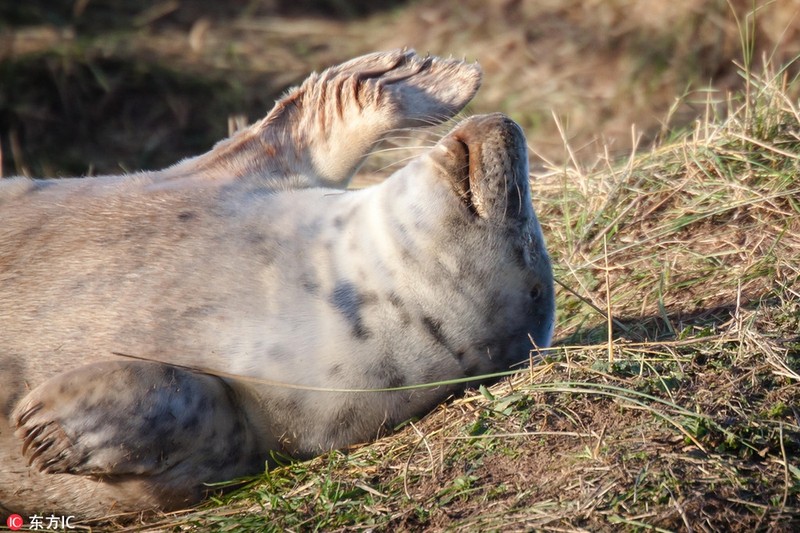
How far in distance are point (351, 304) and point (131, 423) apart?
2.11 feet

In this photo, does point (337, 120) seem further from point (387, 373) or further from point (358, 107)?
point (387, 373)

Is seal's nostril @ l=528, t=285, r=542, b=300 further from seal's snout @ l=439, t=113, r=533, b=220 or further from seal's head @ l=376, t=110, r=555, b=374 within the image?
seal's snout @ l=439, t=113, r=533, b=220

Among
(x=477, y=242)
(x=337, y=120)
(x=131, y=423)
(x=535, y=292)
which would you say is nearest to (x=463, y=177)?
(x=477, y=242)

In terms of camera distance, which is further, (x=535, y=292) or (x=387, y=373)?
(x=535, y=292)

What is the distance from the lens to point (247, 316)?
278 centimetres

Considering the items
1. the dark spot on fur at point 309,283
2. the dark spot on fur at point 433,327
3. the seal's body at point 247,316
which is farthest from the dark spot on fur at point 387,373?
the dark spot on fur at point 309,283

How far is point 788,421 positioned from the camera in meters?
2.54

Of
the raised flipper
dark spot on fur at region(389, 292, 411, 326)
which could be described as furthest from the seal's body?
the raised flipper

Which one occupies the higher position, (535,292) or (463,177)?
(463,177)

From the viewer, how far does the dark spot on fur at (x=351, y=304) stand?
279 cm

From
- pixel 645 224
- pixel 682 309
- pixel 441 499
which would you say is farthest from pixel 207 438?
pixel 645 224

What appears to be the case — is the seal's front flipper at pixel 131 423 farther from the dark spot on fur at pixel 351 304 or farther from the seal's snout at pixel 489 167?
the seal's snout at pixel 489 167

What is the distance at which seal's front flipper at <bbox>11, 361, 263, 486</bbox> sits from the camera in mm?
2502

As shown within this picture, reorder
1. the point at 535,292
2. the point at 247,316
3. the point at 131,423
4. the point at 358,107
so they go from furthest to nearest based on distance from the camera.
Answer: the point at 358,107 < the point at 535,292 < the point at 247,316 < the point at 131,423
